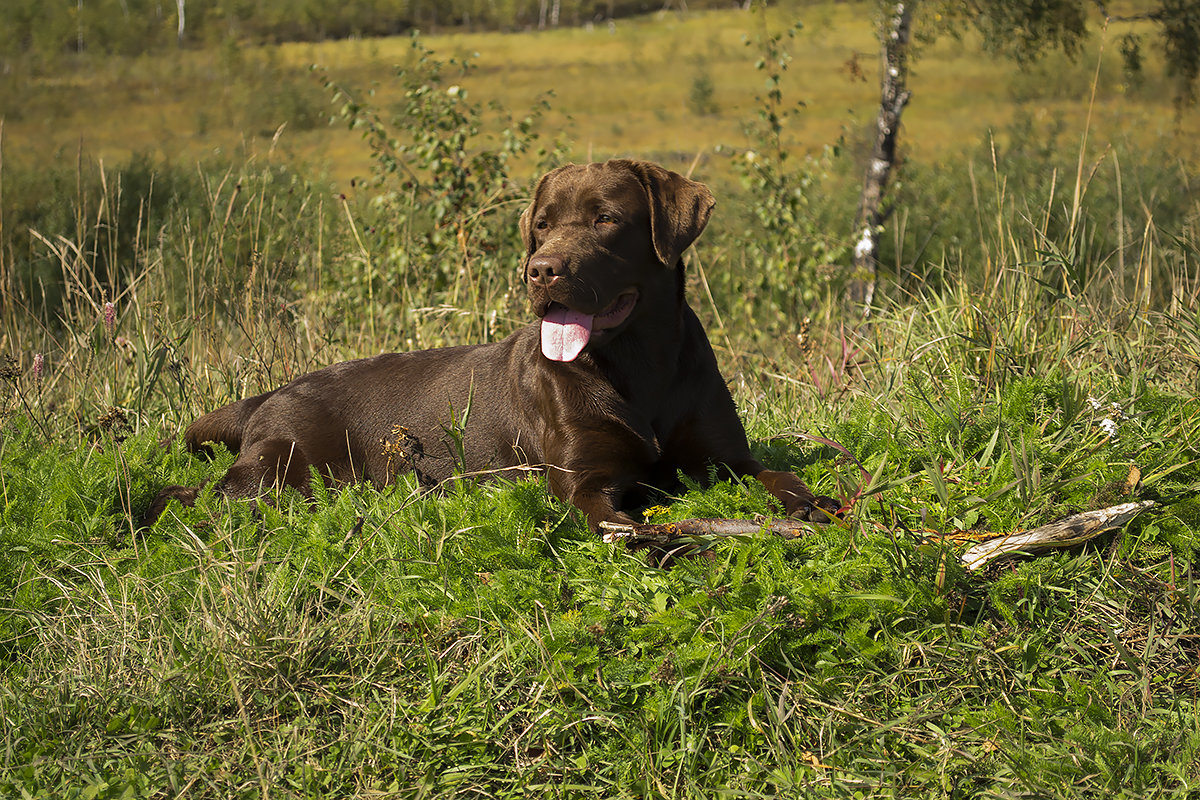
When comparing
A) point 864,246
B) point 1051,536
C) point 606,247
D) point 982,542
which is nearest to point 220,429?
point 606,247

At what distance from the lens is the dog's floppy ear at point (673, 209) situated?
3293 millimetres

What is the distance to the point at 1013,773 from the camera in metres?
2.00

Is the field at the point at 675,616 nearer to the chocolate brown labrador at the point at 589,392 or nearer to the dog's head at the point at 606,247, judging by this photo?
the chocolate brown labrador at the point at 589,392

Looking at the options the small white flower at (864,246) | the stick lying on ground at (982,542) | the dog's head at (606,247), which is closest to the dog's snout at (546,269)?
the dog's head at (606,247)

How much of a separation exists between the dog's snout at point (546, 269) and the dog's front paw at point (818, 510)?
3.58ft

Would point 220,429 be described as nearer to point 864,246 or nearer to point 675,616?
point 675,616

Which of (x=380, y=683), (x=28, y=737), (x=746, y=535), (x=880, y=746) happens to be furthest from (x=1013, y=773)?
(x=28, y=737)

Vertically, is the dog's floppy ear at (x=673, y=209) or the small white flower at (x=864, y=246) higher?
the dog's floppy ear at (x=673, y=209)

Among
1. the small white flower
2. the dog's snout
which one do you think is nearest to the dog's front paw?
the dog's snout

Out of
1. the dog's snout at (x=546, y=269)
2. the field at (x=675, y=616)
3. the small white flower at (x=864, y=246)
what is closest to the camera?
the field at (x=675, y=616)

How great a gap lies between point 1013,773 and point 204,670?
74.2 inches

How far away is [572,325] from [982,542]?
1.48m

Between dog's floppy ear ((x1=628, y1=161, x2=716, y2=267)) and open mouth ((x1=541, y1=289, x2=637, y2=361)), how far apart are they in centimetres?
23

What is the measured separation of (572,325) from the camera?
318 cm
